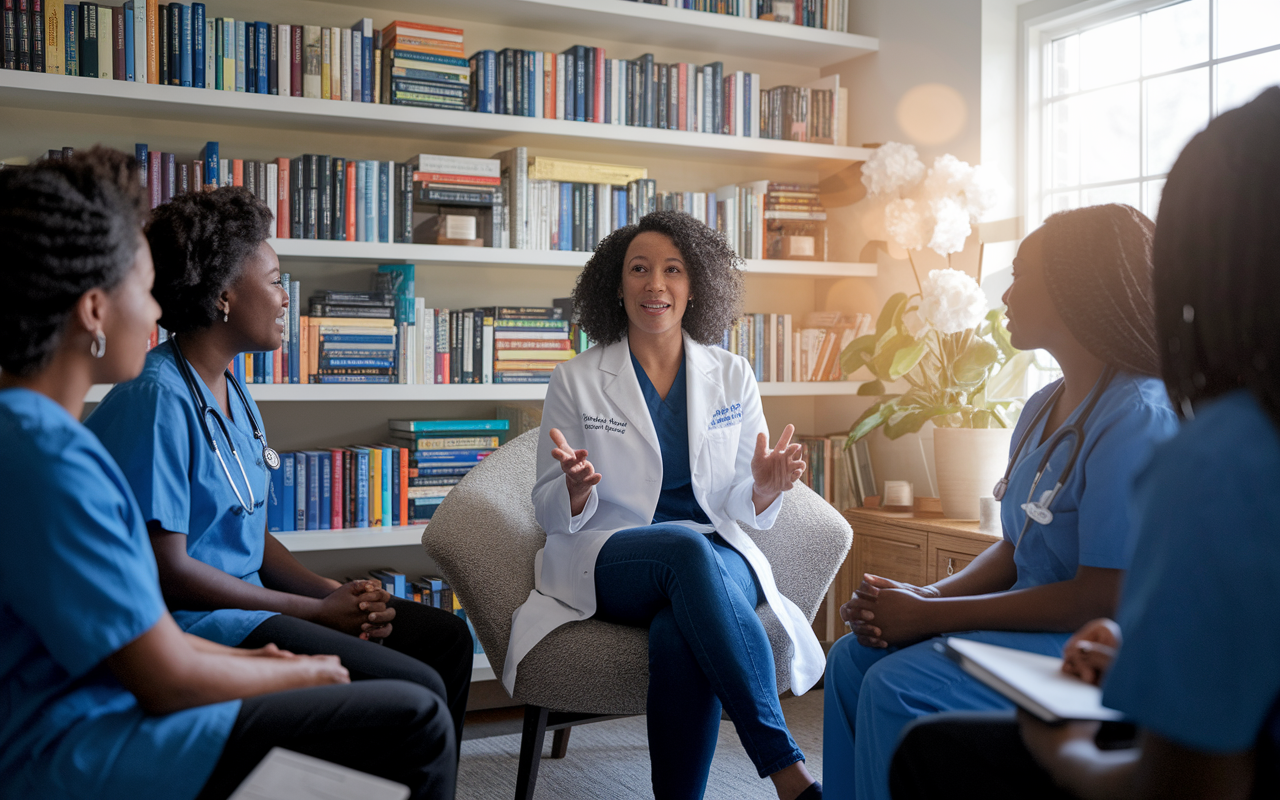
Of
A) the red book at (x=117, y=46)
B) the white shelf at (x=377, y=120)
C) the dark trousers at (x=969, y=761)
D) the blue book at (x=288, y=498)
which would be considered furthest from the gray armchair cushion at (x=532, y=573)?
the red book at (x=117, y=46)

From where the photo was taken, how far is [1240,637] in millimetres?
685

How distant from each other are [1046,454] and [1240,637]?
904 mm

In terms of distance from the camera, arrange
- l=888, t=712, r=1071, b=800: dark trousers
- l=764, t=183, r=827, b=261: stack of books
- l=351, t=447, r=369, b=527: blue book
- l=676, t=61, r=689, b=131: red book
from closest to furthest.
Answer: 1. l=888, t=712, r=1071, b=800: dark trousers
2. l=351, t=447, r=369, b=527: blue book
3. l=676, t=61, r=689, b=131: red book
4. l=764, t=183, r=827, b=261: stack of books

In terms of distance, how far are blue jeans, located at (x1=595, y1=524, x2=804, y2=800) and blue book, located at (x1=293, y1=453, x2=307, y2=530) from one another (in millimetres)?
1296

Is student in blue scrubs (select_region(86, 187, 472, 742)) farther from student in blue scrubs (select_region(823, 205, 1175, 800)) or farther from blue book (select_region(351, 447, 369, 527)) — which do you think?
blue book (select_region(351, 447, 369, 527))

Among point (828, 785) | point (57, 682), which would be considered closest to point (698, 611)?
point (828, 785)

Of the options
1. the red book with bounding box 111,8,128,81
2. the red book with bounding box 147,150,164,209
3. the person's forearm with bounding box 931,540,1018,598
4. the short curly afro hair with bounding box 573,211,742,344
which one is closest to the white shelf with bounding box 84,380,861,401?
the short curly afro hair with bounding box 573,211,742,344

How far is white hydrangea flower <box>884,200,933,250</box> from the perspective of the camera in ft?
9.95

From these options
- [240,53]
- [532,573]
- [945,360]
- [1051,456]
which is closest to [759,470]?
[532,573]

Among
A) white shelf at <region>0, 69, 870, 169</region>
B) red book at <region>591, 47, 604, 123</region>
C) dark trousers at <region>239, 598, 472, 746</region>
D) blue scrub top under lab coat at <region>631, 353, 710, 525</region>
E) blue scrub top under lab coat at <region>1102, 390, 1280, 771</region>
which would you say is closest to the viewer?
blue scrub top under lab coat at <region>1102, 390, 1280, 771</region>

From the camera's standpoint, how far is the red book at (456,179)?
9.48ft

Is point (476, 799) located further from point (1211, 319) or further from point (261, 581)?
point (1211, 319)

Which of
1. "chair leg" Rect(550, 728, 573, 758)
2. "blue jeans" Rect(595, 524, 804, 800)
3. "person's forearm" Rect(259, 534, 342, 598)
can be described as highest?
"person's forearm" Rect(259, 534, 342, 598)

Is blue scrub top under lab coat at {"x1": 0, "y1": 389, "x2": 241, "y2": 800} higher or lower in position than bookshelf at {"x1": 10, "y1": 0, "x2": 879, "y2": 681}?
lower
